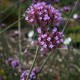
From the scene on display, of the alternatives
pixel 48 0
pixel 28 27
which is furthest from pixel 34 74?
pixel 28 27

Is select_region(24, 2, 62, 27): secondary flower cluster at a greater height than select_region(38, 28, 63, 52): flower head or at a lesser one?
greater

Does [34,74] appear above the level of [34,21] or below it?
below

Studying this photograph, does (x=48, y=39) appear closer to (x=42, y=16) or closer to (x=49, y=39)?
(x=49, y=39)

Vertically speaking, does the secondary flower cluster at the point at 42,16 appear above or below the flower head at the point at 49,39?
above

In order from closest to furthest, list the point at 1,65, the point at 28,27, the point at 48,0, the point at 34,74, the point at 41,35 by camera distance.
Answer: the point at 41,35
the point at 34,74
the point at 48,0
the point at 1,65
the point at 28,27

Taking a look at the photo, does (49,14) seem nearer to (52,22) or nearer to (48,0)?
(52,22)

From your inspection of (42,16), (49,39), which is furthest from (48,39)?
(42,16)

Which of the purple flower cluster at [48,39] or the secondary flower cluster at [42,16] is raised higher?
the secondary flower cluster at [42,16]

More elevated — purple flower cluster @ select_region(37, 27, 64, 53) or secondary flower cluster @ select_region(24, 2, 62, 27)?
secondary flower cluster @ select_region(24, 2, 62, 27)
